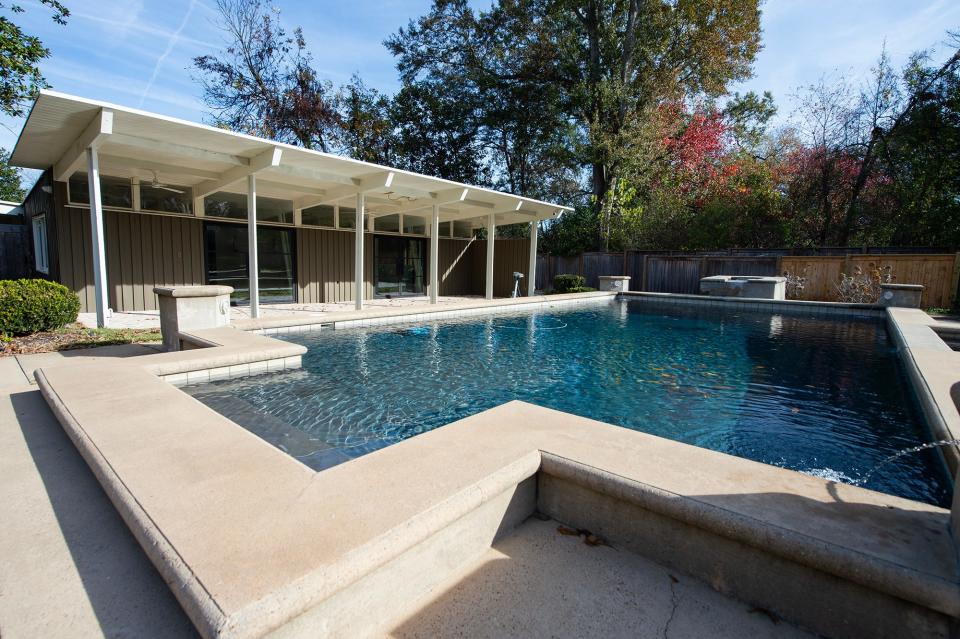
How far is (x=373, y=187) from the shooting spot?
900cm

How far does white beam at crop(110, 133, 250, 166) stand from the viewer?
660cm

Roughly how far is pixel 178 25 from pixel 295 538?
68.0 ft

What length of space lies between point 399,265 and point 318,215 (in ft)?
10.4

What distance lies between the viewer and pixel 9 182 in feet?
99.5

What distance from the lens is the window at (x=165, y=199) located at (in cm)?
937

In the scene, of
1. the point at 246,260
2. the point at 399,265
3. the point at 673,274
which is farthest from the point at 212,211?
the point at 673,274

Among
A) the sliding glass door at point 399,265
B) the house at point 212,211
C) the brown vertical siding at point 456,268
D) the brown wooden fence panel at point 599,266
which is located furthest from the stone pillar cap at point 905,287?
the sliding glass door at point 399,265

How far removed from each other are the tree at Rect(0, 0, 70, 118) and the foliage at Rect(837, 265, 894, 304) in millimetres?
19225

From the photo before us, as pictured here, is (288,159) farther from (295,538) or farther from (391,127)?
(391,127)

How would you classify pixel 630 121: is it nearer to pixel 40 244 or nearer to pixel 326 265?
pixel 326 265

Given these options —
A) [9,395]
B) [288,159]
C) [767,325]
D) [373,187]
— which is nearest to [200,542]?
[9,395]

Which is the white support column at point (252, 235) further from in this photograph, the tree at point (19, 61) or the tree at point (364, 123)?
the tree at point (364, 123)

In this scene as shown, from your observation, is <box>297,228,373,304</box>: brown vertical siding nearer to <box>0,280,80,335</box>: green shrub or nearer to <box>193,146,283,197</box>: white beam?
<box>193,146,283,197</box>: white beam

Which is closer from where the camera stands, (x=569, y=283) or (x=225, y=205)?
(x=225, y=205)
